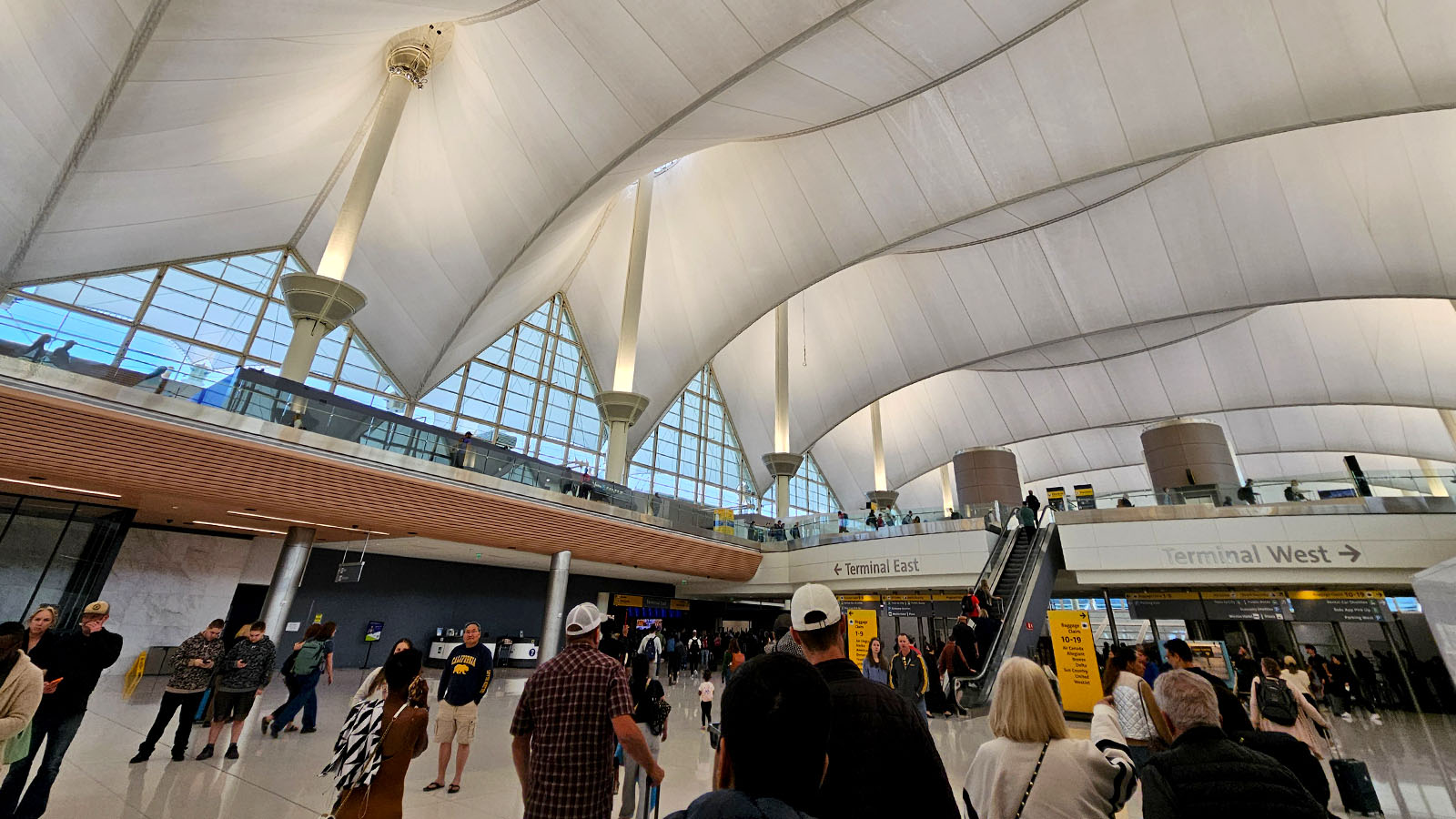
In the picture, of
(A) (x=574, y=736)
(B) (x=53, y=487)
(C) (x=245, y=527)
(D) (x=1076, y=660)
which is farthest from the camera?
(C) (x=245, y=527)

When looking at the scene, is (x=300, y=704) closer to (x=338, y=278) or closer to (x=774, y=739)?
(x=774, y=739)

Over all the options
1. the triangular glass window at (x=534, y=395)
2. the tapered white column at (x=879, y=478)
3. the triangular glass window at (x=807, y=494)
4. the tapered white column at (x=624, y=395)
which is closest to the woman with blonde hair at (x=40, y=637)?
the tapered white column at (x=624, y=395)

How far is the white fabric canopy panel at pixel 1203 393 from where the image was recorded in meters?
25.2

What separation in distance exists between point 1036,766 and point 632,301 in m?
20.8

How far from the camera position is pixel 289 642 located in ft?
55.4

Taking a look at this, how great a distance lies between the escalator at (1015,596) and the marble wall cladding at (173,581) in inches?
742

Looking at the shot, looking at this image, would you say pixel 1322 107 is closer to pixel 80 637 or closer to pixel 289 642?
pixel 80 637

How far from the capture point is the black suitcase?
506 cm

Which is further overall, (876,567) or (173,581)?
(876,567)

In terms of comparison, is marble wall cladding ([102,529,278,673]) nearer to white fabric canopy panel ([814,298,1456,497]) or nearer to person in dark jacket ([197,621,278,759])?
person in dark jacket ([197,621,278,759])

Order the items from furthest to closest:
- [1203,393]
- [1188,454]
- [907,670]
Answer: [1203,393], [1188,454], [907,670]

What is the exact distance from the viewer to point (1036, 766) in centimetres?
220

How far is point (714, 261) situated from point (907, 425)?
1932 cm

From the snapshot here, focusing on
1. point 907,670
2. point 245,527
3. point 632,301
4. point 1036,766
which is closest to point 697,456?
point 632,301
